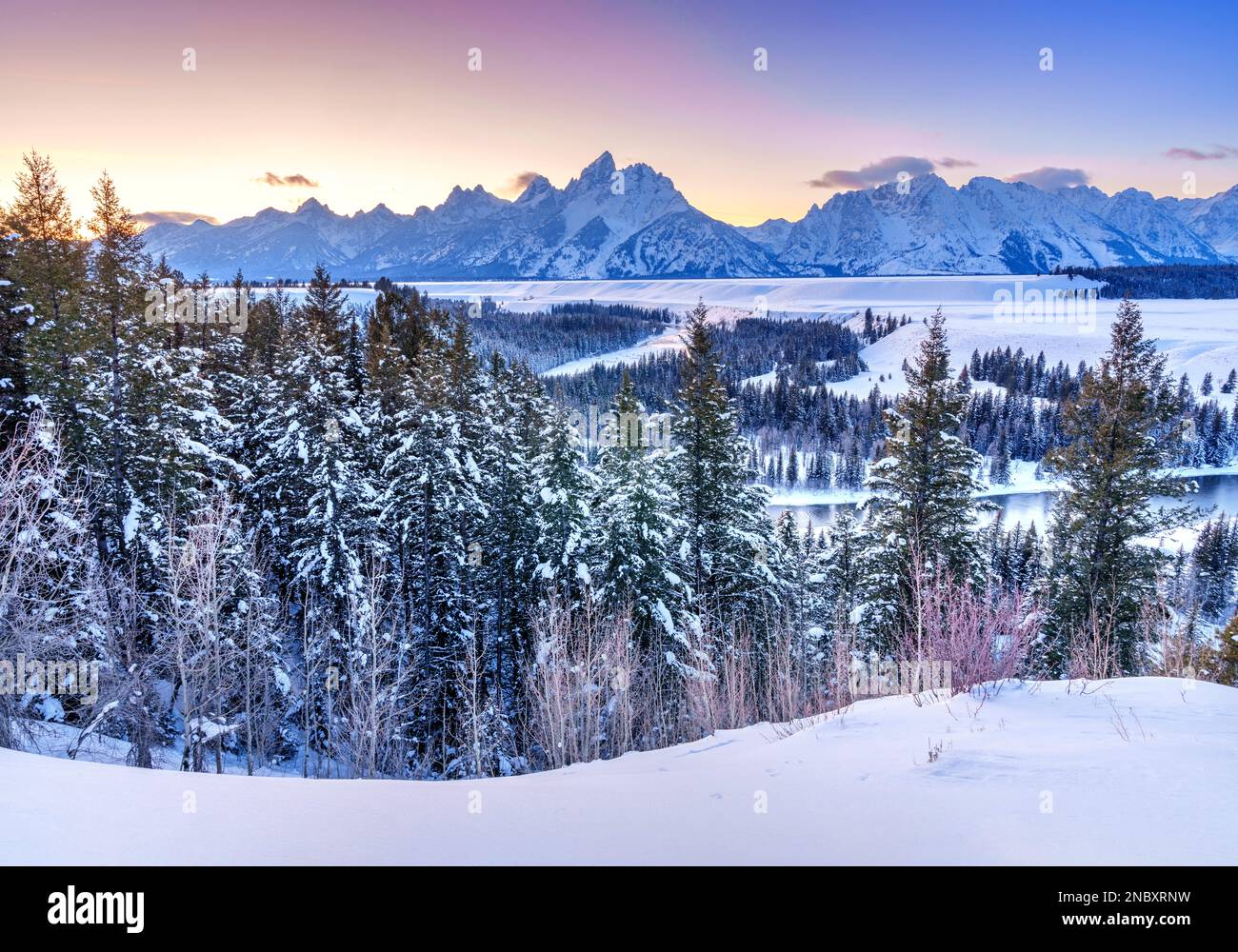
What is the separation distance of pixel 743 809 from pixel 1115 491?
19726 mm

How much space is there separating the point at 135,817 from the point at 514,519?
754 inches

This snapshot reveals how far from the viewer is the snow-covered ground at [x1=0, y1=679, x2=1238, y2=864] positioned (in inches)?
154

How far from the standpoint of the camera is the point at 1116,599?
17.5 m

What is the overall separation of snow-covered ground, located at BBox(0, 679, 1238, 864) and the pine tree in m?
15.2

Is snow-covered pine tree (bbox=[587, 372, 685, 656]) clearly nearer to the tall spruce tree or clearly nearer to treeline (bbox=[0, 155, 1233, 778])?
treeline (bbox=[0, 155, 1233, 778])

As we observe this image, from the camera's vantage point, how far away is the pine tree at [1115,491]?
18.6 m

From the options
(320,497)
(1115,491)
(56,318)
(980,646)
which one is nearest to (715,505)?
(1115,491)

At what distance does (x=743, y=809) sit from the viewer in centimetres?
471

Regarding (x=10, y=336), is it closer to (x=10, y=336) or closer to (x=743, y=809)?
(x=10, y=336)

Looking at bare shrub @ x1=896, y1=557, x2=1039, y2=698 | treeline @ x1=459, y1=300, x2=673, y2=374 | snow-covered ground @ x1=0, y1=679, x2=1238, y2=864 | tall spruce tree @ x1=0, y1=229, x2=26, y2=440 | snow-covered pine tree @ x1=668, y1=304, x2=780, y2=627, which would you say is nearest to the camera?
snow-covered ground @ x1=0, y1=679, x2=1238, y2=864

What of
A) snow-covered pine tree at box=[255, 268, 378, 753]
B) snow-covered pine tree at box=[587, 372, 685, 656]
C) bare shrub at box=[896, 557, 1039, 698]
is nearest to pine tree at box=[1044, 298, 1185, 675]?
snow-covered pine tree at box=[587, 372, 685, 656]

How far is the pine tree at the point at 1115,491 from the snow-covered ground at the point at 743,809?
1519cm

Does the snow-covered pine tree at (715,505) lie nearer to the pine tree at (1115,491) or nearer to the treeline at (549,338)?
the pine tree at (1115,491)
